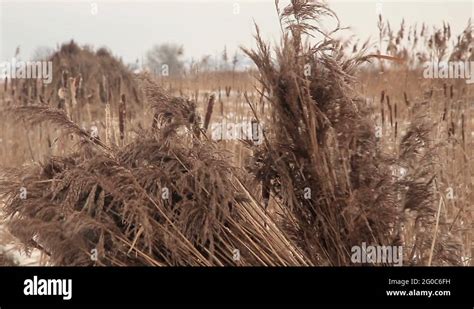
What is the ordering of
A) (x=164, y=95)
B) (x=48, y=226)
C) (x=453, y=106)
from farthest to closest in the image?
(x=453, y=106)
(x=164, y=95)
(x=48, y=226)

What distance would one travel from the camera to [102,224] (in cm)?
276

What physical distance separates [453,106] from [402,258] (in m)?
4.06

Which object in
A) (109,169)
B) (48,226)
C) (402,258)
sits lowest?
(402,258)

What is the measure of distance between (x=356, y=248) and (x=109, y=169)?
122 cm

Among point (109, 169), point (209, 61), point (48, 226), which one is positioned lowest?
point (48, 226)

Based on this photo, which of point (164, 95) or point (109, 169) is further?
point (164, 95)

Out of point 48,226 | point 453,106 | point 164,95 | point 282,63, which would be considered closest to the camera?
point 48,226

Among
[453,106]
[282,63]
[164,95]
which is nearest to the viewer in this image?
[282,63]
